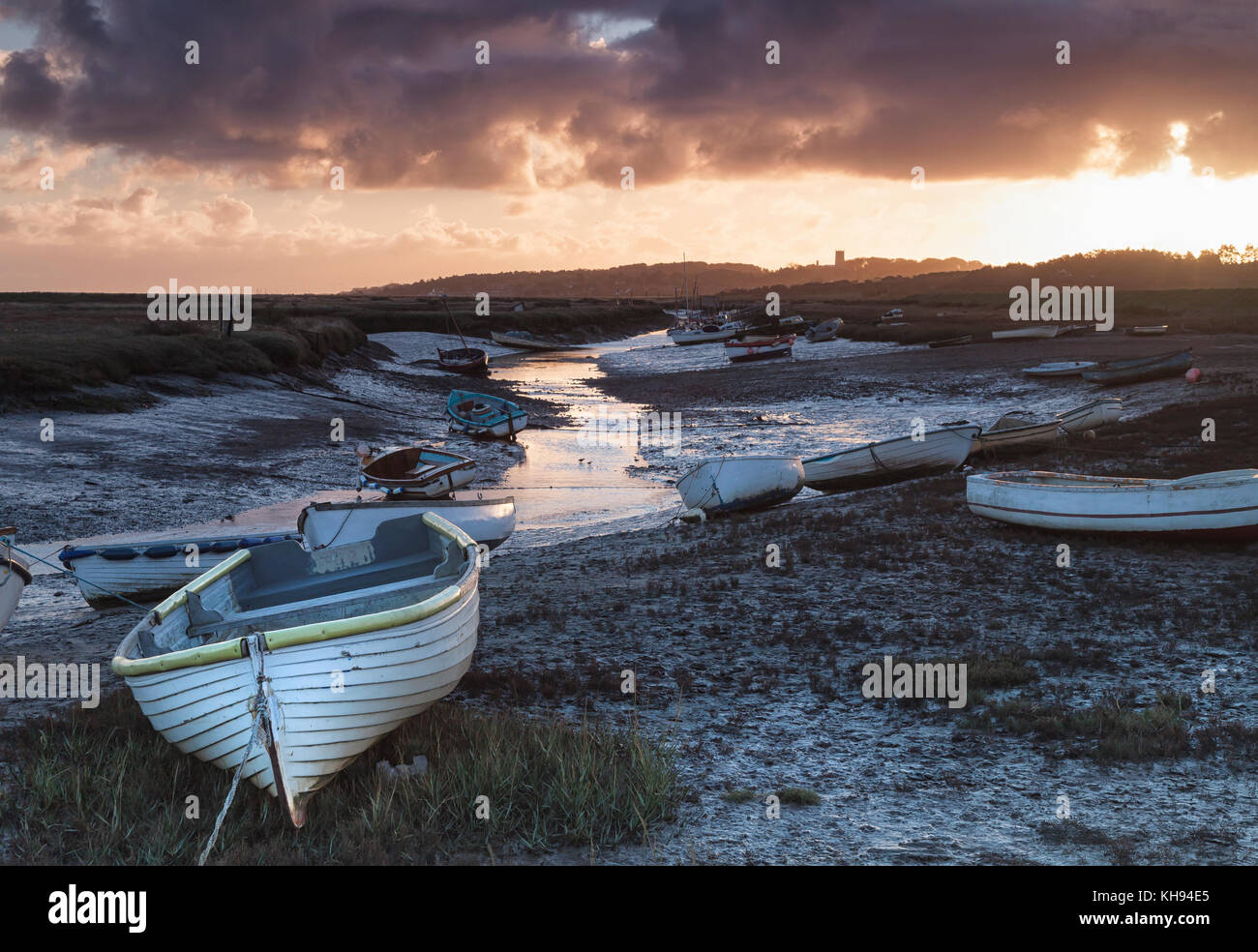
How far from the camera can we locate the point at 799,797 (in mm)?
7965

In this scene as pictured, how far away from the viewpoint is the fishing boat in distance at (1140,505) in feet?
49.8

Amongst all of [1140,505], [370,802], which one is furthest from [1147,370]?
[370,802]

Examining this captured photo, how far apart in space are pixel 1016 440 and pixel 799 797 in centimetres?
2054

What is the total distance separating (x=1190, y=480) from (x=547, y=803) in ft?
43.4

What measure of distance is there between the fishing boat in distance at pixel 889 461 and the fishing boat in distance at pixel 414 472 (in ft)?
28.8

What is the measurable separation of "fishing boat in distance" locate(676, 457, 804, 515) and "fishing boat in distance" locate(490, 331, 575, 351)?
7340cm

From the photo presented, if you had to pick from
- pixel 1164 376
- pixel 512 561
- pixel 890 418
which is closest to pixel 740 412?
pixel 890 418

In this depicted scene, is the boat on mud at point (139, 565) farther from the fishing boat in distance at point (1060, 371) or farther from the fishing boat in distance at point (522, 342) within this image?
the fishing boat in distance at point (522, 342)

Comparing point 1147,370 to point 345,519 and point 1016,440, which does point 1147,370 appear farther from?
point 345,519

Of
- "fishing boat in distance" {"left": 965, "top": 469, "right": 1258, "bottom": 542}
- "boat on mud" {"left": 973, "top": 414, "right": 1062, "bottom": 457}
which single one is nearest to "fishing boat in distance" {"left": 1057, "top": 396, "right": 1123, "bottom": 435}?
"boat on mud" {"left": 973, "top": 414, "right": 1062, "bottom": 457}

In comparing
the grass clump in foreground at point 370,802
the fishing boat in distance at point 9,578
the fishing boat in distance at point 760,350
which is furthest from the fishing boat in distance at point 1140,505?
the fishing boat in distance at point 760,350

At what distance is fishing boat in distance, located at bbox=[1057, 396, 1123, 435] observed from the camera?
27531mm

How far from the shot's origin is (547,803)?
7.70 m

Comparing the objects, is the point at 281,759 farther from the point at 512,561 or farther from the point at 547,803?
the point at 512,561
